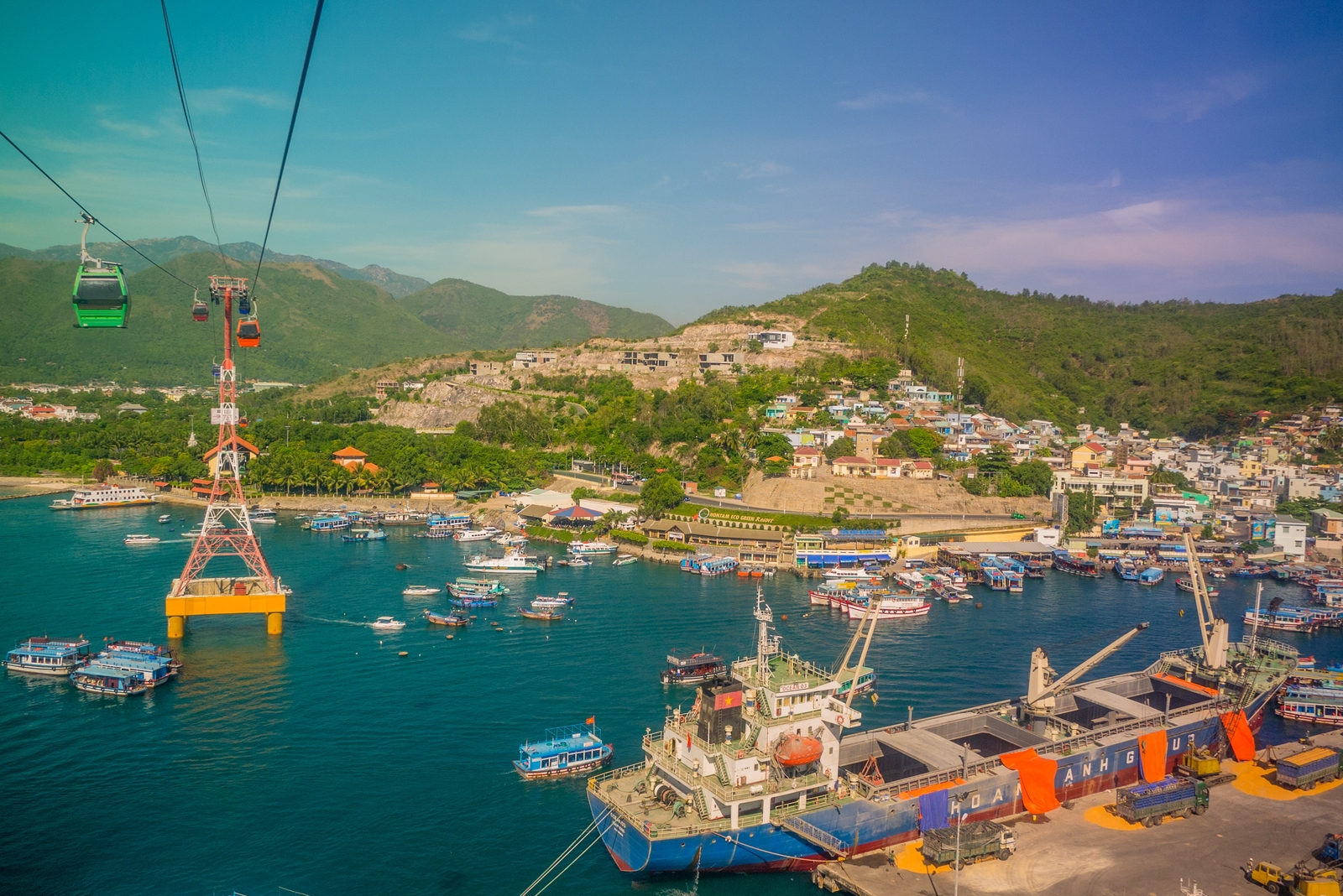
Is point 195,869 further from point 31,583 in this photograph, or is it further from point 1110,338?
point 1110,338

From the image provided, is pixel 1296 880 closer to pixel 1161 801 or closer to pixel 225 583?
pixel 1161 801

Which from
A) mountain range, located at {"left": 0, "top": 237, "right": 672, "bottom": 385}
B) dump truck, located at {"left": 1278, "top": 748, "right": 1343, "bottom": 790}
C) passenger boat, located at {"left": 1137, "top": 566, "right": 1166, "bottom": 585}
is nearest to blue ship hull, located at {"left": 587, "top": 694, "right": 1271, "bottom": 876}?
dump truck, located at {"left": 1278, "top": 748, "right": 1343, "bottom": 790}

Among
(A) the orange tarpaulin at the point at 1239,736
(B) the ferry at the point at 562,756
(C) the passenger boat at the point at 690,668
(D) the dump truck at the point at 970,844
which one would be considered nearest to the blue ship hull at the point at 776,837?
(D) the dump truck at the point at 970,844

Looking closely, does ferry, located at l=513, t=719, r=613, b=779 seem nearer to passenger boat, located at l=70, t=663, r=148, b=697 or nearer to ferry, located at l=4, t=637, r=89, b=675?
passenger boat, located at l=70, t=663, r=148, b=697

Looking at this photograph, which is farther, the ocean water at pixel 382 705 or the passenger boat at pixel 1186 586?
the passenger boat at pixel 1186 586

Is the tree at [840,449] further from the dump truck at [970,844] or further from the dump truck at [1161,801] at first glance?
the dump truck at [970,844]

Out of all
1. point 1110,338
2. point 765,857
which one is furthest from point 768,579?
point 1110,338
